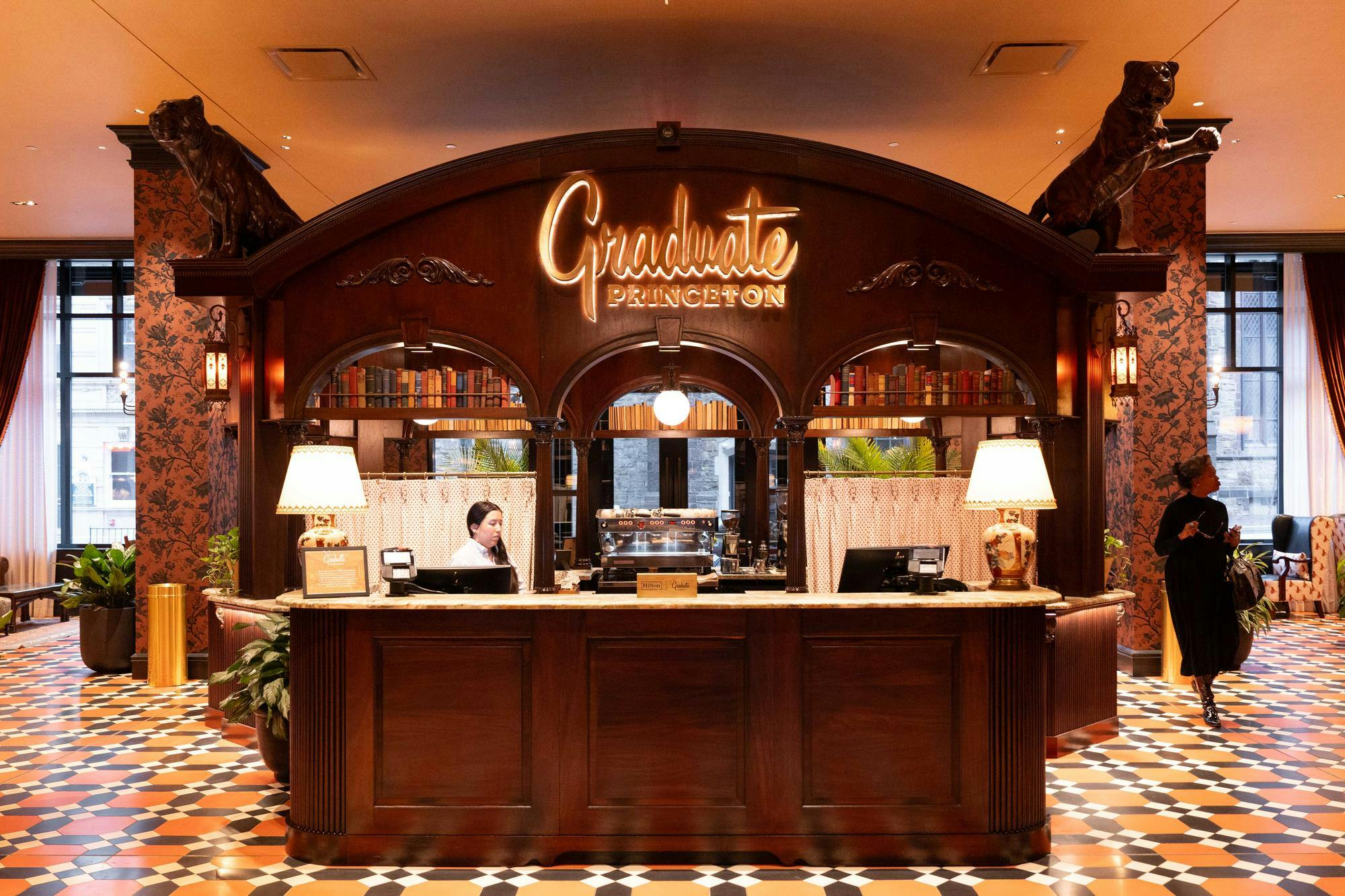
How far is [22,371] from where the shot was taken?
1240cm

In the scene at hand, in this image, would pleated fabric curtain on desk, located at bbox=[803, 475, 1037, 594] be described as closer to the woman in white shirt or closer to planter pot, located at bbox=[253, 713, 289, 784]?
the woman in white shirt

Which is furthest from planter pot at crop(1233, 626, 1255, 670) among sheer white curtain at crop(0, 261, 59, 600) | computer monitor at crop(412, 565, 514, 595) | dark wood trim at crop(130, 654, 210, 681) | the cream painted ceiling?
sheer white curtain at crop(0, 261, 59, 600)

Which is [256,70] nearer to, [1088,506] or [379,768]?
[379,768]

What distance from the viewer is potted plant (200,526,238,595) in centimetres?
691

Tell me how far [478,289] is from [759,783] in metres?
2.81

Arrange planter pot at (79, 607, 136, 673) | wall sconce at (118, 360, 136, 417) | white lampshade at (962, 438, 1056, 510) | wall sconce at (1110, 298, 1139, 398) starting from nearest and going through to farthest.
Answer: white lampshade at (962, 438, 1056, 510) < wall sconce at (1110, 298, 1139, 398) < planter pot at (79, 607, 136, 673) < wall sconce at (118, 360, 136, 417)

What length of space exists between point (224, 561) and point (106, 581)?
2331 mm

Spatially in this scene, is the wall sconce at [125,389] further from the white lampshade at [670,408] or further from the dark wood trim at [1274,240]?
the dark wood trim at [1274,240]

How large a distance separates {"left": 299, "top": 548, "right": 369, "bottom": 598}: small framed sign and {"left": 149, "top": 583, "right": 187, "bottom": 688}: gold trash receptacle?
4425mm

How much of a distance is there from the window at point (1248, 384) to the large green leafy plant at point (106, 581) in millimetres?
12710

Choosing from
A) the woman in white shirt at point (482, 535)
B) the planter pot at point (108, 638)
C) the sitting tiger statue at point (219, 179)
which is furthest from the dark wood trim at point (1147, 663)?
the planter pot at point (108, 638)

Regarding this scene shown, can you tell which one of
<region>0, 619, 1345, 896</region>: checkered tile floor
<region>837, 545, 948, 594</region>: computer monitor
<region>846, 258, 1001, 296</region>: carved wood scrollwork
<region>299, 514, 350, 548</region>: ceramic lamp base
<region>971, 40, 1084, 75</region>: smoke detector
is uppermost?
<region>971, 40, 1084, 75</region>: smoke detector

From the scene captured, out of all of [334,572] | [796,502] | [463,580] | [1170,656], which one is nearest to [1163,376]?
[1170,656]

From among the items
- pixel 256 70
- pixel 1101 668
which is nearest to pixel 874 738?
pixel 1101 668
